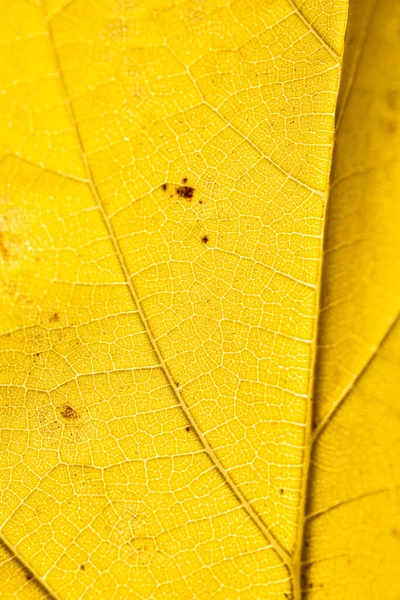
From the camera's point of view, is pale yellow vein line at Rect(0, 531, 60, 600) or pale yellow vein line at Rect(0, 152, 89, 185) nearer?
pale yellow vein line at Rect(0, 152, 89, 185)

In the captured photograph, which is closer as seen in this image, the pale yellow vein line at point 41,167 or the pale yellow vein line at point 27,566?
the pale yellow vein line at point 41,167

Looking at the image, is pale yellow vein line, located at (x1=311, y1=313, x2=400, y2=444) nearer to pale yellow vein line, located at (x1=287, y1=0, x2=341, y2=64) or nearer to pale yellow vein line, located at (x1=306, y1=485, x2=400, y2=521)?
pale yellow vein line, located at (x1=306, y1=485, x2=400, y2=521)

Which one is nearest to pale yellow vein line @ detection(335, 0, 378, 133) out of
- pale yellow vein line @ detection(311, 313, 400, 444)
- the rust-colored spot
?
pale yellow vein line @ detection(311, 313, 400, 444)

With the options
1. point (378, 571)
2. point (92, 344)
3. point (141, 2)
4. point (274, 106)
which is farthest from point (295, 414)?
point (141, 2)

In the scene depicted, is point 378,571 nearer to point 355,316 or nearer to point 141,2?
point 355,316

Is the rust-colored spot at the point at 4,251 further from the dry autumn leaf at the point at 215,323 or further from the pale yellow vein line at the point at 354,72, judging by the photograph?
the pale yellow vein line at the point at 354,72

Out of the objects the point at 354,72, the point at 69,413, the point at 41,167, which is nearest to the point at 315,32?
the point at 354,72

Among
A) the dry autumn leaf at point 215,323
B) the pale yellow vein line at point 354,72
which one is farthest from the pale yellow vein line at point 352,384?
the pale yellow vein line at point 354,72

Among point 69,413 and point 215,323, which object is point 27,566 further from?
point 215,323
